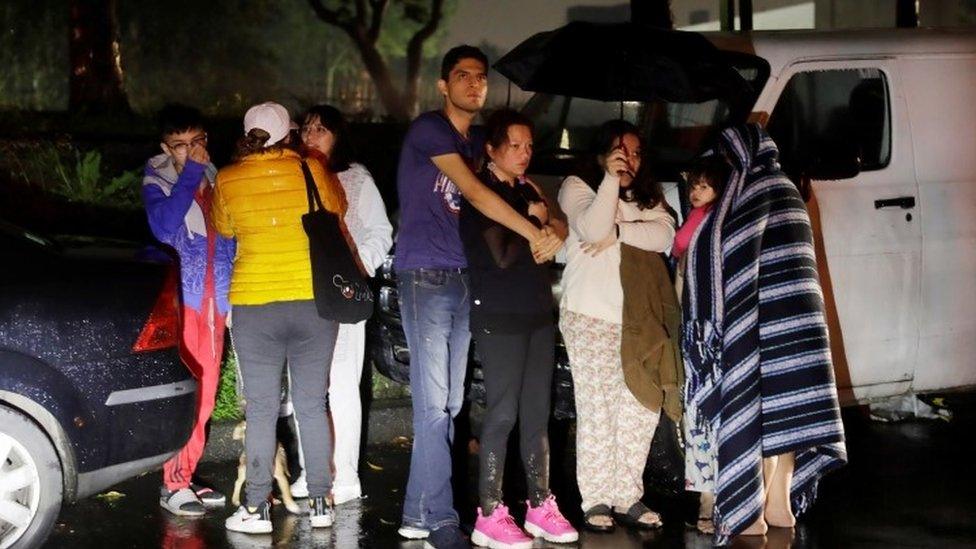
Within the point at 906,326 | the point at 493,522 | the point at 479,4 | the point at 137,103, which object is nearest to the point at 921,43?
the point at 906,326

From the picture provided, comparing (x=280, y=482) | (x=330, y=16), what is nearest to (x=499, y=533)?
(x=280, y=482)

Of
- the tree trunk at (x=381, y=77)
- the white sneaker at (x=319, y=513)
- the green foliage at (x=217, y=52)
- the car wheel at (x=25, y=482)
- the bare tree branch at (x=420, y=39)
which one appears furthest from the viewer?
the bare tree branch at (x=420, y=39)

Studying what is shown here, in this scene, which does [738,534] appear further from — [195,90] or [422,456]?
[195,90]

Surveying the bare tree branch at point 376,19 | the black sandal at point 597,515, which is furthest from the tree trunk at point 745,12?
the bare tree branch at point 376,19

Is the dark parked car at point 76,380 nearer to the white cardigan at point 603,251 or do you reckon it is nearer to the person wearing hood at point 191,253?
the person wearing hood at point 191,253

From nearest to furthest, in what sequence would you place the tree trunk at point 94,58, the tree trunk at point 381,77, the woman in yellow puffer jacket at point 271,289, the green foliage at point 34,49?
the woman in yellow puffer jacket at point 271,289 < the tree trunk at point 94,58 < the green foliage at point 34,49 < the tree trunk at point 381,77

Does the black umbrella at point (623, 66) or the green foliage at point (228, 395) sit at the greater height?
the black umbrella at point (623, 66)


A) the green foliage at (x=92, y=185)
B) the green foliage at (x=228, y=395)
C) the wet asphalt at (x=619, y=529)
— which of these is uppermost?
the green foliage at (x=92, y=185)

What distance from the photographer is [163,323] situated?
7098 mm

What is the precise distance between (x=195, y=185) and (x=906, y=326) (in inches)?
150

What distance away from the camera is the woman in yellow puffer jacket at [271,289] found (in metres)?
7.13

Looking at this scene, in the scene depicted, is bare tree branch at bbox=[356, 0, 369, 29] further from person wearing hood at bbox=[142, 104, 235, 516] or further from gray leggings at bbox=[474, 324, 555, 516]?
gray leggings at bbox=[474, 324, 555, 516]

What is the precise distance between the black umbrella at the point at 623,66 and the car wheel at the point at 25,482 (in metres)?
2.77

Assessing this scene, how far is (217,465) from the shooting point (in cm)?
876
